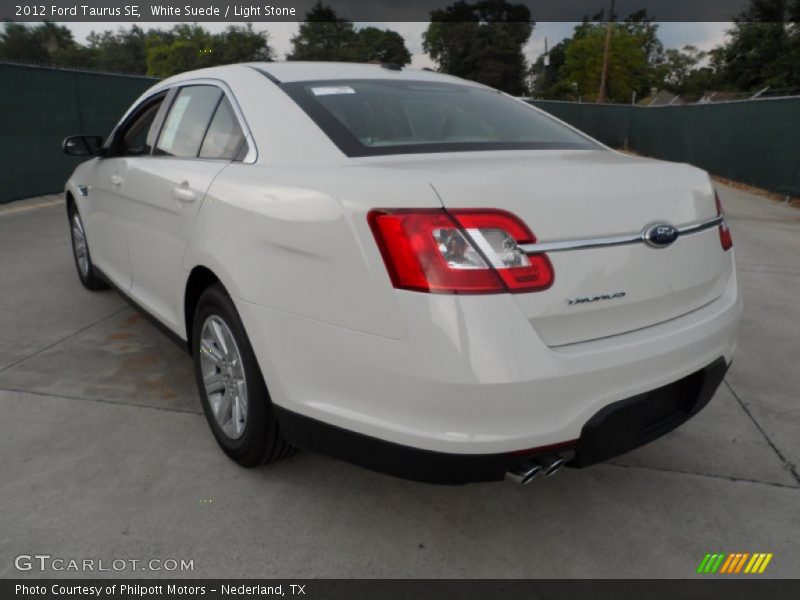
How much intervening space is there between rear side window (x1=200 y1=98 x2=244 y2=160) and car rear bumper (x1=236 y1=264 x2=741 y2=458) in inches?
34.4

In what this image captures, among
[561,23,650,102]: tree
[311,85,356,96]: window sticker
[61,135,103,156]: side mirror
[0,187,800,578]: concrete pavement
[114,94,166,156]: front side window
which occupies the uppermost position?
[561,23,650,102]: tree

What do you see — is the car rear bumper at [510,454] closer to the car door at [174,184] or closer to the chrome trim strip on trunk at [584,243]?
the chrome trim strip on trunk at [584,243]

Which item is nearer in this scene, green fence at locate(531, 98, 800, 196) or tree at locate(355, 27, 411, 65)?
green fence at locate(531, 98, 800, 196)

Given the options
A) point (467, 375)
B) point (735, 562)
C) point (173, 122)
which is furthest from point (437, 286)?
point (173, 122)

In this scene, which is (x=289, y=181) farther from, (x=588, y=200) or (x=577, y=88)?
(x=577, y=88)

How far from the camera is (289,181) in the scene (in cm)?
218

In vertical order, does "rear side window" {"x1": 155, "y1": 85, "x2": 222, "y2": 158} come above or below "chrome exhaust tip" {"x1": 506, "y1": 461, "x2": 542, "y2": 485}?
above

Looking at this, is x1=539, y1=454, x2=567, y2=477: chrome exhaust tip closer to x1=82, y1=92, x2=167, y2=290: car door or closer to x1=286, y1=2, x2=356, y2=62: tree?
x1=82, y1=92, x2=167, y2=290: car door

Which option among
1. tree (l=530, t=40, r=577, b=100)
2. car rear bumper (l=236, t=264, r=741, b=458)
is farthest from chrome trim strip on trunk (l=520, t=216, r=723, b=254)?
tree (l=530, t=40, r=577, b=100)

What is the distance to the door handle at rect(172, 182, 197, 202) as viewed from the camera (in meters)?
2.72

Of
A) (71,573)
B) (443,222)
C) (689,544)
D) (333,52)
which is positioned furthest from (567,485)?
(333,52)

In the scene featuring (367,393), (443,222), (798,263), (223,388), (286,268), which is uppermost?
(443,222)

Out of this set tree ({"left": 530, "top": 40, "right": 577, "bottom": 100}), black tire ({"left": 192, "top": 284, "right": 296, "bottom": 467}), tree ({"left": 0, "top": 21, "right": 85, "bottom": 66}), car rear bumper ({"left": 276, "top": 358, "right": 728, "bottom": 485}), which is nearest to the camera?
car rear bumper ({"left": 276, "top": 358, "right": 728, "bottom": 485})

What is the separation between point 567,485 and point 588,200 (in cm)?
122
